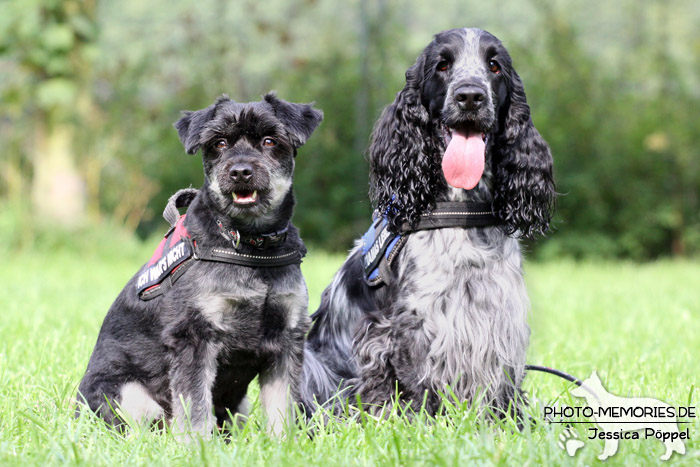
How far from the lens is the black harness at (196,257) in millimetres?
3555

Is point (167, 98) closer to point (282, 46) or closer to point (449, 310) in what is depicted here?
point (282, 46)

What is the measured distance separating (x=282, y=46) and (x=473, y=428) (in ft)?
50.2

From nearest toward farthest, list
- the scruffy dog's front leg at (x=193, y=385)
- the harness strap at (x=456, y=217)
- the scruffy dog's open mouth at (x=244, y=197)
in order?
the scruffy dog's front leg at (x=193, y=385) → the scruffy dog's open mouth at (x=244, y=197) → the harness strap at (x=456, y=217)

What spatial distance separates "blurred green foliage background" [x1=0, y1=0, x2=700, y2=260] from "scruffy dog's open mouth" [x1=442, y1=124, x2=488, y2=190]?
1158cm

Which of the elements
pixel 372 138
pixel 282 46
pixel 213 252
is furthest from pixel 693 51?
pixel 213 252

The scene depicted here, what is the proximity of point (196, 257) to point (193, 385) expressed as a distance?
0.63 meters

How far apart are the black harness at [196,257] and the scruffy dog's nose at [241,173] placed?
0.26 m

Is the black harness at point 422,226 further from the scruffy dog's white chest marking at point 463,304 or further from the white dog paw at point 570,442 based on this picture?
the white dog paw at point 570,442

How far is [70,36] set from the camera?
12188 millimetres

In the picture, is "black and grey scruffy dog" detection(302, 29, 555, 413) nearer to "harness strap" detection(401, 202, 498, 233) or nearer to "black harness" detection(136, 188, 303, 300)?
"harness strap" detection(401, 202, 498, 233)

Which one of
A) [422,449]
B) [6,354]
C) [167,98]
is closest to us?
[422,449]

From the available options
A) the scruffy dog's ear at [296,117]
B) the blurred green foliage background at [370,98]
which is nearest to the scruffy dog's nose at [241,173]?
the scruffy dog's ear at [296,117]

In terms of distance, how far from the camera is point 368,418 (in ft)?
11.2

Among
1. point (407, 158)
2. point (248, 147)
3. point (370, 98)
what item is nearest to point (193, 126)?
point (248, 147)
